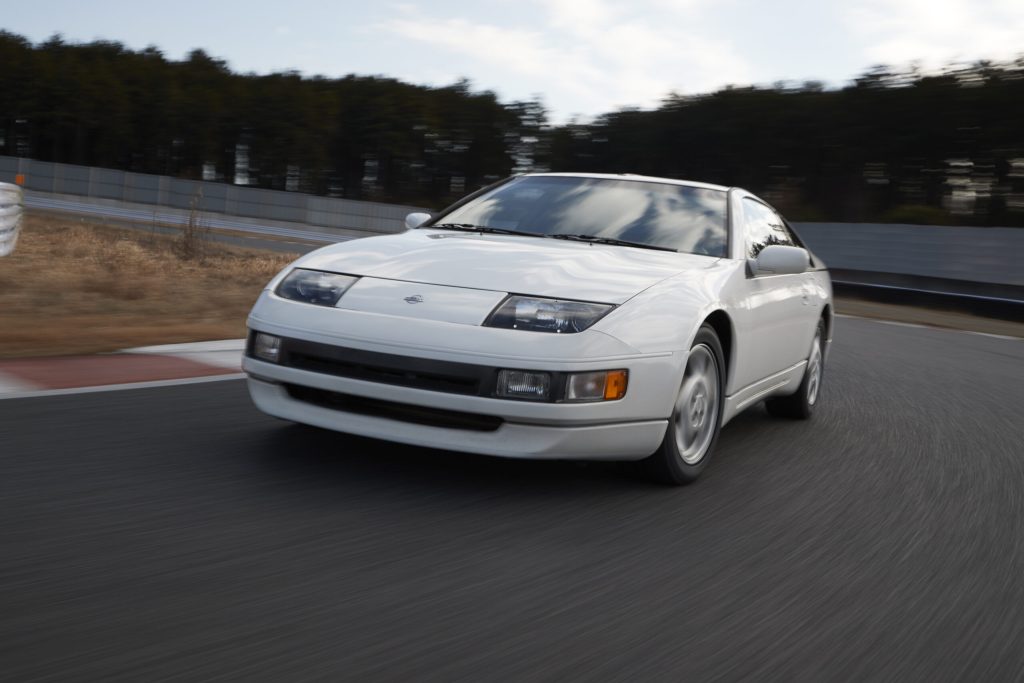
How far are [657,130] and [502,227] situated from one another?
1780 inches

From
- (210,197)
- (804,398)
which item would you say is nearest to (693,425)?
(804,398)

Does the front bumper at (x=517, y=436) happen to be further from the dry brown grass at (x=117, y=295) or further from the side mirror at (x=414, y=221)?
the dry brown grass at (x=117, y=295)

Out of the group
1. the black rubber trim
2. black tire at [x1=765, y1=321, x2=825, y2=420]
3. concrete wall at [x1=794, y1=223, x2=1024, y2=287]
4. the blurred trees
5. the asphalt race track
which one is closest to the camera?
the asphalt race track

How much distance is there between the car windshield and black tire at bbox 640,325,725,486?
58 centimetres

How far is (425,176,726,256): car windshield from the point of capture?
5199mm

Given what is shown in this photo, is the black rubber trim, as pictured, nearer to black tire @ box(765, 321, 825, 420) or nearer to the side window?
the side window

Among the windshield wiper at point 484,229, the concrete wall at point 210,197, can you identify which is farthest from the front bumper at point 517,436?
the concrete wall at point 210,197

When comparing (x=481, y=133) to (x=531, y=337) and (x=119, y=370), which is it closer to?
(x=119, y=370)

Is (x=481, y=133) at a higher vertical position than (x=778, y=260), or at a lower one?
higher

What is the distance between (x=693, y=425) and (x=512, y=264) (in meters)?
0.98

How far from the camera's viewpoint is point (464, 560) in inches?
136

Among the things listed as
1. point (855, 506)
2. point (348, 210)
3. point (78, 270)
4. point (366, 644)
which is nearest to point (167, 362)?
point (855, 506)

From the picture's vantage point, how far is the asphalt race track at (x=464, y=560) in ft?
8.91

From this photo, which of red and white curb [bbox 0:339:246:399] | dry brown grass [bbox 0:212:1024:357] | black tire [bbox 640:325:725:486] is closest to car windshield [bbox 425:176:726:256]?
black tire [bbox 640:325:725:486]
